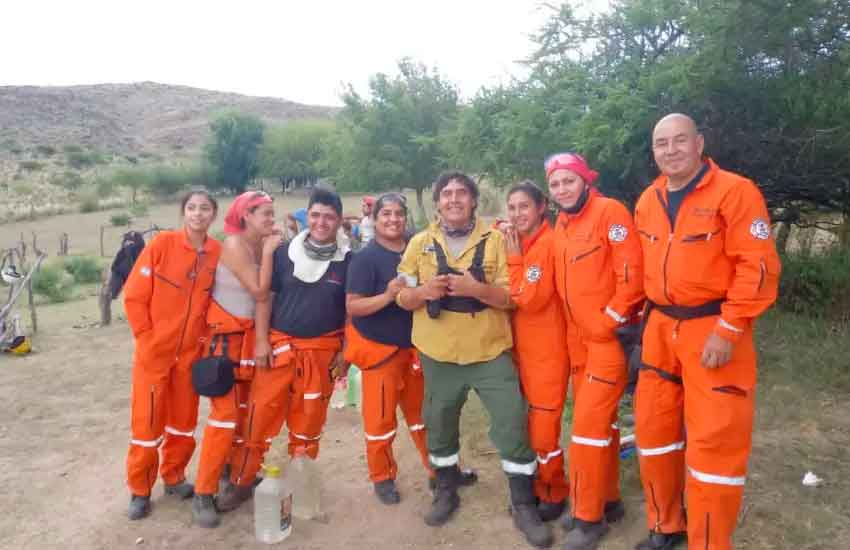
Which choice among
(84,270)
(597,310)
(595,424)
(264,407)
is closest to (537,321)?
(597,310)

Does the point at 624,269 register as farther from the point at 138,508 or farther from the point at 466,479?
the point at 138,508

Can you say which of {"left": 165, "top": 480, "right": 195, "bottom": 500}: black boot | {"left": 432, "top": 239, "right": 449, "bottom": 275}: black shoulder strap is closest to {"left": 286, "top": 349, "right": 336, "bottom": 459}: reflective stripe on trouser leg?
{"left": 165, "top": 480, "right": 195, "bottom": 500}: black boot

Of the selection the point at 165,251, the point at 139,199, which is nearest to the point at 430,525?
the point at 165,251

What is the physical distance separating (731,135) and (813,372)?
8.01 ft

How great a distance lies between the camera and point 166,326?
158 inches

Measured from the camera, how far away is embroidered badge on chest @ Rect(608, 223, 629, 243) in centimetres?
339

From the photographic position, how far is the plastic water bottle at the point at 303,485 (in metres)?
4.16

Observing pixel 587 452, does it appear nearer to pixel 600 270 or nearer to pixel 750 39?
pixel 600 270

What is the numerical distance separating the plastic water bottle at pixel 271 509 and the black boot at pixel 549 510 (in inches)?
58.0

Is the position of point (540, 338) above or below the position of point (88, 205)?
above

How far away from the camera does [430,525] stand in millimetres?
4023

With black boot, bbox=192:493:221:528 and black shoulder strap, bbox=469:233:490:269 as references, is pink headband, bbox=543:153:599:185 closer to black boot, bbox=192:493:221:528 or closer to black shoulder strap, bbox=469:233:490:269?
black shoulder strap, bbox=469:233:490:269

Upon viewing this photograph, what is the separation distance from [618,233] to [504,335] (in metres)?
0.82

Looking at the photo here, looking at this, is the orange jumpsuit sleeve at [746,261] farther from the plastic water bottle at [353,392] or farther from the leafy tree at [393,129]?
the leafy tree at [393,129]
